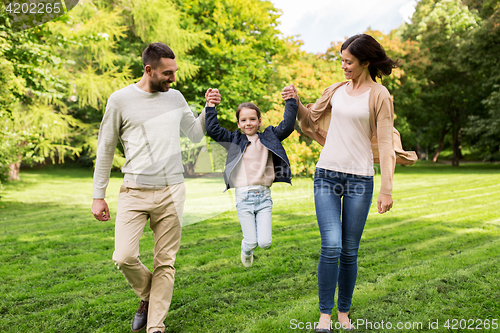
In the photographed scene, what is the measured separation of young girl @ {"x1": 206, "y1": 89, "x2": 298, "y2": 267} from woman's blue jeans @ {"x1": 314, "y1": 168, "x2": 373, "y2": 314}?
0.58 m

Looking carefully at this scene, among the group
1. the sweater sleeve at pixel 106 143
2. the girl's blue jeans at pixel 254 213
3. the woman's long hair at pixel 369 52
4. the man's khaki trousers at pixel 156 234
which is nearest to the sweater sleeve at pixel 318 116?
the woman's long hair at pixel 369 52

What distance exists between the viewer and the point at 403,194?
12.9m

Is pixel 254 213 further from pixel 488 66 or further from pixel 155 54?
pixel 488 66

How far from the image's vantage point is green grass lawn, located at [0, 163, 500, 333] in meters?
3.51

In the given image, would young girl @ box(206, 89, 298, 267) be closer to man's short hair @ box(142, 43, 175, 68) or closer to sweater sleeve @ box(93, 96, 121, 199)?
man's short hair @ box(142, 43, 175, 68)

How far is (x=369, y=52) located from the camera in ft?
9.59

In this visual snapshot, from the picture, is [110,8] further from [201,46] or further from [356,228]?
[356,228]

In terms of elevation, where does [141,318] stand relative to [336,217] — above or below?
below

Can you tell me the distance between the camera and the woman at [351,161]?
289 cm

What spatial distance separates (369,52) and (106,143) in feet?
7.27

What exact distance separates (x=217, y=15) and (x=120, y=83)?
6472 millimetres

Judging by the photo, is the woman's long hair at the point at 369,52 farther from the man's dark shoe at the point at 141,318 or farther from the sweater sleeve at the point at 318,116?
the man's dark shoe at the point at 141,318

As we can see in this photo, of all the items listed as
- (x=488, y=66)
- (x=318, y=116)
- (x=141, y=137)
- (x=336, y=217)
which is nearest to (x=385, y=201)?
(x=336, y=217)

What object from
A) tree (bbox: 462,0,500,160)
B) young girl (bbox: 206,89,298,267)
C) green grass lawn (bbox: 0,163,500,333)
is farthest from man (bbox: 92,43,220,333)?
tree (bbox: 462,0,500,160)
